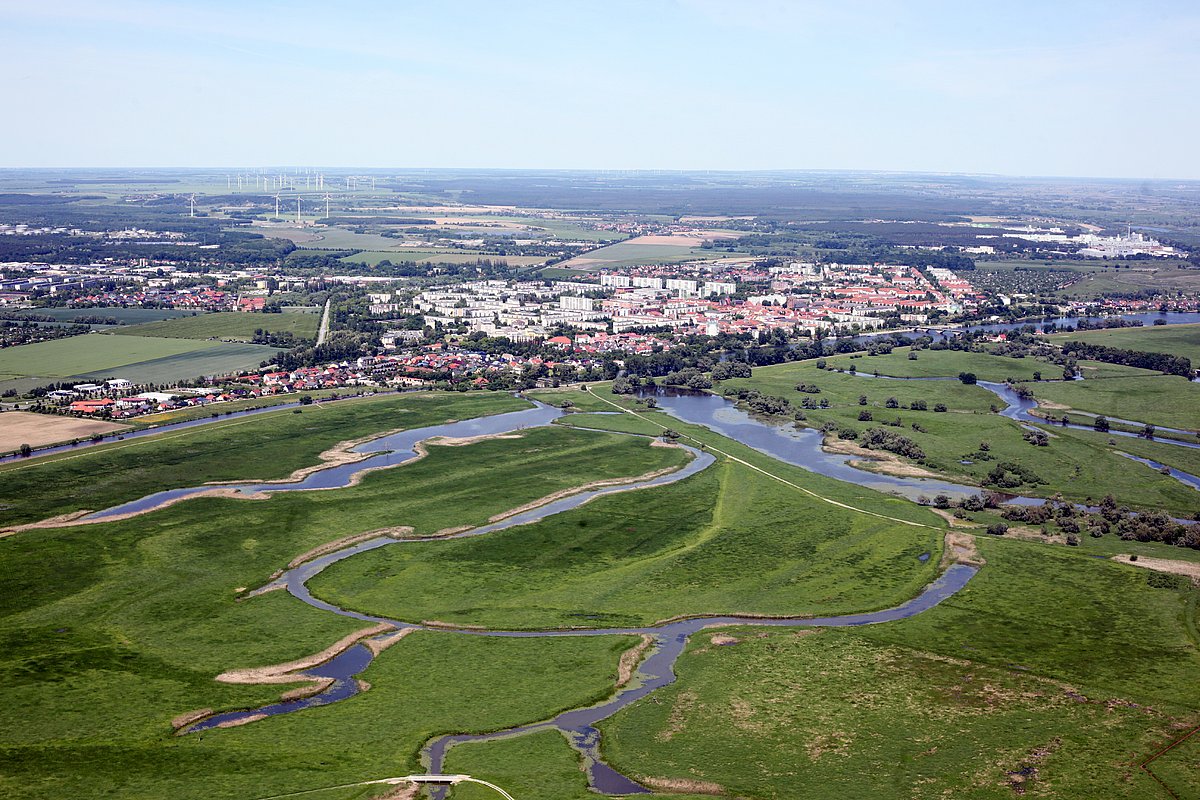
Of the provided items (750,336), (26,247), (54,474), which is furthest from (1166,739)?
(26,247)

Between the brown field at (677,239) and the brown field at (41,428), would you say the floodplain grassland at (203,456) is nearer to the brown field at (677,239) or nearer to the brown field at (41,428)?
the brown field at (41,428)

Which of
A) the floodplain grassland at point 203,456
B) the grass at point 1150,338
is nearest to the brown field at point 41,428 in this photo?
the floodplain grassland at point 203,456

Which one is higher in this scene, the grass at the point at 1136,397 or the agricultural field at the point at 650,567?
the grass at the point at 1136,397

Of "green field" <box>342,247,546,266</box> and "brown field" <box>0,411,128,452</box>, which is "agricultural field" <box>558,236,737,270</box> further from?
"brown field" <box>0,411,128,452</box>

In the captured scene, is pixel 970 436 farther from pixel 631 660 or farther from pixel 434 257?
pixel 434 257

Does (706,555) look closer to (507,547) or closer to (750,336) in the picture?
(507,547)

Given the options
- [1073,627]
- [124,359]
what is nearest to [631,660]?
[1073,627]
